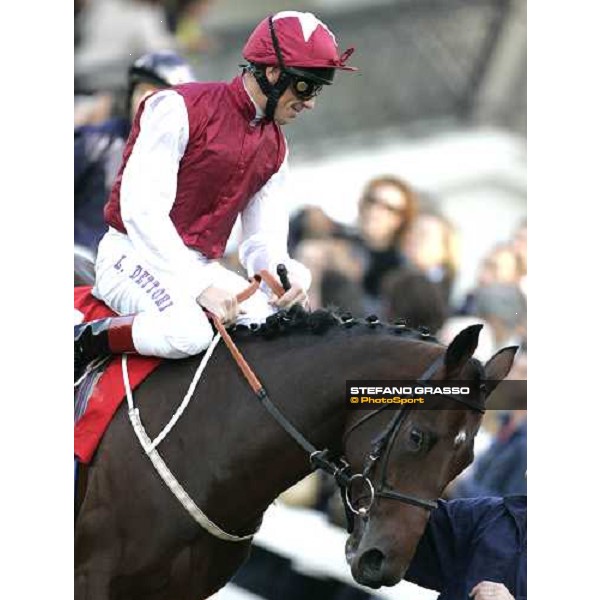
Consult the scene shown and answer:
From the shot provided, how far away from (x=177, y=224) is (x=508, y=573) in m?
1.27

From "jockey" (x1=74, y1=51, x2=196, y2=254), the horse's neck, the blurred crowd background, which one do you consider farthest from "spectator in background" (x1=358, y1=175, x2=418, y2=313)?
the horse's neck

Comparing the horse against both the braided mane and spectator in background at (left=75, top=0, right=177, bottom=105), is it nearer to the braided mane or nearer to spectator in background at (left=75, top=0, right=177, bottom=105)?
the braided mane

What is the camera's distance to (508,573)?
393 cm

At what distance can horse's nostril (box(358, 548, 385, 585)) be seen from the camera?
3.59 metres

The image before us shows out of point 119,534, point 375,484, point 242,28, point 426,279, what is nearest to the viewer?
point 375,484

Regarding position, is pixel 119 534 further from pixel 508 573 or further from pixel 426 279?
pixel 426 279

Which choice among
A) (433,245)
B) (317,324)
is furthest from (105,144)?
(317,324)

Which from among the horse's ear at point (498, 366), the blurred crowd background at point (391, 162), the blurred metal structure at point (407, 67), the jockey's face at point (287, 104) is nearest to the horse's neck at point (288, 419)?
the horse's ear at point (498, 366)

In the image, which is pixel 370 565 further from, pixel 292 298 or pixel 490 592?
pixel 292 298

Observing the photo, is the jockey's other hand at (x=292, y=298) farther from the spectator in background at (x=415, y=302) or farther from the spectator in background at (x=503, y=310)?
the spectator in background at (x=415, y=302)

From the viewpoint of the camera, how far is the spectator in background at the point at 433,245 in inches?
221

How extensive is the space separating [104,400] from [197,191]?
0.61 metres

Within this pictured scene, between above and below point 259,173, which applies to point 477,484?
below
